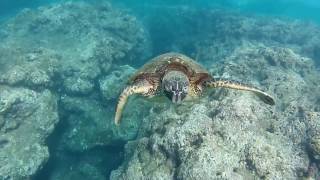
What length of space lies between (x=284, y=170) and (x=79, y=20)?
44.2 ft

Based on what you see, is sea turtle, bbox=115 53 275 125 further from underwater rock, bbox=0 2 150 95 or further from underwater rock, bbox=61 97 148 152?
underwater rock, bbox=0 2 150 95

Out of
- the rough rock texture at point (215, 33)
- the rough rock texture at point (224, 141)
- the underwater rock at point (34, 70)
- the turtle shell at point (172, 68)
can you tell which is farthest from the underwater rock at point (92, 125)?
the rough rock texture at point (215, 33)

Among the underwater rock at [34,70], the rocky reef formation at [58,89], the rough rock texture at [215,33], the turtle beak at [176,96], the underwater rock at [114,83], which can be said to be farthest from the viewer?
the rough rock texture at [215,33]

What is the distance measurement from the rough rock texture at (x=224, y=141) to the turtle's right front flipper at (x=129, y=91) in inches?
47.2

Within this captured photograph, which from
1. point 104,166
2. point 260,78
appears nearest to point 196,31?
point 260,78

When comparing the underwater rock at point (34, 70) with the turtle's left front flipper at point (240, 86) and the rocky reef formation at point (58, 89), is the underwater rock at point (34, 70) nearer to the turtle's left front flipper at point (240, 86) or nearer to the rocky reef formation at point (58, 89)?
the rocky reef formation at point (58, 89)

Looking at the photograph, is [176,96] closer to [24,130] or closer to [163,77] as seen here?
[163,77]

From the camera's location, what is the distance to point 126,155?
29.6 ft

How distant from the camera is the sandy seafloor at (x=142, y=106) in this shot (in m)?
7.50

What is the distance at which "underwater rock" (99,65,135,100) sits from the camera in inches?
491

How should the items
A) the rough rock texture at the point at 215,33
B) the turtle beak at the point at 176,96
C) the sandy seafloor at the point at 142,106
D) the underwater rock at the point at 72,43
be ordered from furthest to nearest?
the rough rock texture at the point at 215,33
the underwater rock at the point at 72,43
the sandy seafloor at the point at 142,106
the turtle beak at the point at 176,96

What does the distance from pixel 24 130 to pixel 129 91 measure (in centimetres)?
557

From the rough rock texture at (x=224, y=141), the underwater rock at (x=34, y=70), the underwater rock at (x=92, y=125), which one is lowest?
the underwater rock at (x=92, y=125)

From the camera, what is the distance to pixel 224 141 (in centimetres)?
745
